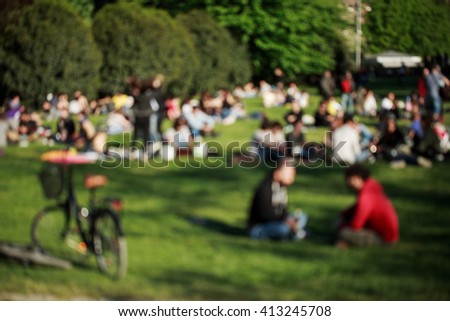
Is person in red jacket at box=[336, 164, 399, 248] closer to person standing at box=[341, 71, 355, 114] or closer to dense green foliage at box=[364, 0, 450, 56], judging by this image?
person standing at box=[341, 71, 355, 114]

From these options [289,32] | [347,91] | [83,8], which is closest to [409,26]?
[347,91]

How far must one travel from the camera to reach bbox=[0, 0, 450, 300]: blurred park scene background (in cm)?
754

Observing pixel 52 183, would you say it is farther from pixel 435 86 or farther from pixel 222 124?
pixel 435 86

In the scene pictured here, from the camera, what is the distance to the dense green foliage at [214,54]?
9000mm

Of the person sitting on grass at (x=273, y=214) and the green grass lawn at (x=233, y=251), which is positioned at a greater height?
the person sitting on grass at (x=273, y=214)

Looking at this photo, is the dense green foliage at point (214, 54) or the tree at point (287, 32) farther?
the dense green foliage at point (214, 54)

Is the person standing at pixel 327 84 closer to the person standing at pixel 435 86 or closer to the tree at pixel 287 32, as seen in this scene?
the tree at pixel 287 32

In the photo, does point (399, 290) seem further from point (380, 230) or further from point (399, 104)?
point (399, 104)

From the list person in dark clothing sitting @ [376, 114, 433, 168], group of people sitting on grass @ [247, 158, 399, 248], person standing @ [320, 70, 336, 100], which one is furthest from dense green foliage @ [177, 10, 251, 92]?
group of people sitting on grass @ [247, 158, 399, 248]

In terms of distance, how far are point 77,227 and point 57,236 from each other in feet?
0.84

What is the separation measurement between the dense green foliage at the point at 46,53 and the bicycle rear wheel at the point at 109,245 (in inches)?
80.6

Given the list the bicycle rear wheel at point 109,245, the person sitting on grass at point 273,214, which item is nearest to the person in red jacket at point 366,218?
the person sitting on grass at point 273,214

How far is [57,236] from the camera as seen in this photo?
7641 mm
